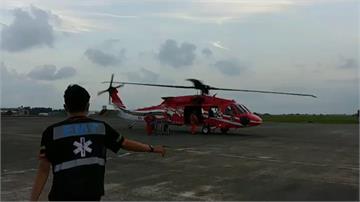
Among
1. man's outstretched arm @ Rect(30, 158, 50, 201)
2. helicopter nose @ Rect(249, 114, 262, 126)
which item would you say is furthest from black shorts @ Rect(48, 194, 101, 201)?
helicopter nose @ Rect(249, 114, 262, 126)

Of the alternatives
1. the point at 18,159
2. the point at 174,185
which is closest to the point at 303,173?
the point at 174,185

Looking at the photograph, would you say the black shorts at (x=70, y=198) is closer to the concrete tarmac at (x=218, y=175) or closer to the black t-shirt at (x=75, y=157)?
the black t-shirt at (x=75, y=157)

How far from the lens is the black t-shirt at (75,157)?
12.2 feet

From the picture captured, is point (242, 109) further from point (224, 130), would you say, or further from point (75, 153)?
point (75, 153)

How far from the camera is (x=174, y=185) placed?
9.77 meters

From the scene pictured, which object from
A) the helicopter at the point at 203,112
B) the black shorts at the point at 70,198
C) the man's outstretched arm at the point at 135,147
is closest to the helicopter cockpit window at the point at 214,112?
the helicopter at the point at 203,112

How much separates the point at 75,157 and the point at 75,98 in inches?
18.8

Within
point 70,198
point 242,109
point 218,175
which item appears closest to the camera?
point 70,198

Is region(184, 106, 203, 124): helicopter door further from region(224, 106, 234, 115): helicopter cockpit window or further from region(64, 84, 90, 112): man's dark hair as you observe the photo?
region(64, 84, 90, 112): man's dark hair

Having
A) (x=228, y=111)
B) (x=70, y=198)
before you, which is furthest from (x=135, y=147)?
(x=228, y=111)

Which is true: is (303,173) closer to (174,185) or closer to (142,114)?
(174,185)

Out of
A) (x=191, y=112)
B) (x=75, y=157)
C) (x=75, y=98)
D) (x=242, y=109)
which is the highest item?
(x=242, y=109)

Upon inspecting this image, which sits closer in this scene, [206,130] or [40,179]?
[40,179]

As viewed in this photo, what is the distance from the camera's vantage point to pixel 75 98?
12.7ft
